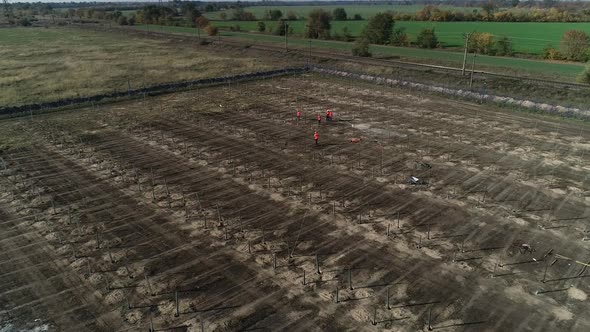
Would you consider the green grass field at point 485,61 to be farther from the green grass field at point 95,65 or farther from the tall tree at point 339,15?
the tall tree at point 339,15

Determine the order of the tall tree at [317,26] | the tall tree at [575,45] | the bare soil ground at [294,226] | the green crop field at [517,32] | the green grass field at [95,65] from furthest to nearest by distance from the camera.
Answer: the tall tree at [317,26]
the green crop field at [517,32]
the tall tree at [575,45]
the green grass field at [95,65]
the bare soil ground at [294,226]

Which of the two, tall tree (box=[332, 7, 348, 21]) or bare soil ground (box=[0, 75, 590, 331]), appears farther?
tall tree (box=[332, 7, 348, 21])

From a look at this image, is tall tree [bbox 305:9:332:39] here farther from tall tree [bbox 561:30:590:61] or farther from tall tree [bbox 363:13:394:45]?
tall tree [bbox 561:30:590:61]

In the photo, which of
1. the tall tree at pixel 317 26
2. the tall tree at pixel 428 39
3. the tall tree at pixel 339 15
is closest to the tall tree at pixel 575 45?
the tall tree at pixel 428 39

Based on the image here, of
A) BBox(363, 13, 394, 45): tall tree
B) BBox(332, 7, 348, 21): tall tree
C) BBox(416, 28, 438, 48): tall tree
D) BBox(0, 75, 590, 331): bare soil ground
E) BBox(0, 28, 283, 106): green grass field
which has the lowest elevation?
BBox(0, 75, 590, 331): bare soil ground

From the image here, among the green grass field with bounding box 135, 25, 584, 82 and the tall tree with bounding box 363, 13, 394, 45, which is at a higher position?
the tall tree with bounding box 363, 13, 394, 45

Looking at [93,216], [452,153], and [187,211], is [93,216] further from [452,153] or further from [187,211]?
[452,153]

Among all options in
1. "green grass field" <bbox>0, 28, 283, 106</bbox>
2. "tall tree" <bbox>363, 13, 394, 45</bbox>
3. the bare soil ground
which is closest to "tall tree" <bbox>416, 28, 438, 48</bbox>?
"tall tree" <bbox>363, 13, 394, 45</bbox>

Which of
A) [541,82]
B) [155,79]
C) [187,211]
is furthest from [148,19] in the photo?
[187,211]
